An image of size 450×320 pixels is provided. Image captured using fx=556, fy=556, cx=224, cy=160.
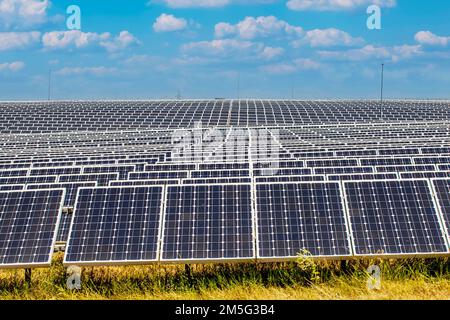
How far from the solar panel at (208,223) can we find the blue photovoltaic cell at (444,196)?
149 inches

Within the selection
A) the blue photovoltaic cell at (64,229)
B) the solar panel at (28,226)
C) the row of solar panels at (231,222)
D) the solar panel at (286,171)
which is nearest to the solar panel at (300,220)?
the row of solar panels at (231,222)

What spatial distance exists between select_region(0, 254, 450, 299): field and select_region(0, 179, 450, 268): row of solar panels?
1.47 feet

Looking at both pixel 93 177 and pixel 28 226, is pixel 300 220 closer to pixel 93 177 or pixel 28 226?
pixel 28 226

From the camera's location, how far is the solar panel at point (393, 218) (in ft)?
33.3

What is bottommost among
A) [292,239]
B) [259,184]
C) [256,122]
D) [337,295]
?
[337,295]

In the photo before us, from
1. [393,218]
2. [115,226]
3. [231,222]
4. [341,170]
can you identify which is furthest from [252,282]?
[341,170]

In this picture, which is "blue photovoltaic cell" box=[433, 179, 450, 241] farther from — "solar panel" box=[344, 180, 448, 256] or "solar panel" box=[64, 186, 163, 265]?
"solar panel" box=[64, 186, 163, 265]

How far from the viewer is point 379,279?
9375mm

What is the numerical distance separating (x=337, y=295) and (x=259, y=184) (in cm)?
318

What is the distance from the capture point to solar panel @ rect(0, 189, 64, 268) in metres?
10.2

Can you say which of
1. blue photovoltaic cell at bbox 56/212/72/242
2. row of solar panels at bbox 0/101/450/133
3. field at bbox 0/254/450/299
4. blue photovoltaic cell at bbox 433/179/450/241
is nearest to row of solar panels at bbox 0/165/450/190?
blue photovoltaic cell at bbox 56/212/72/242
